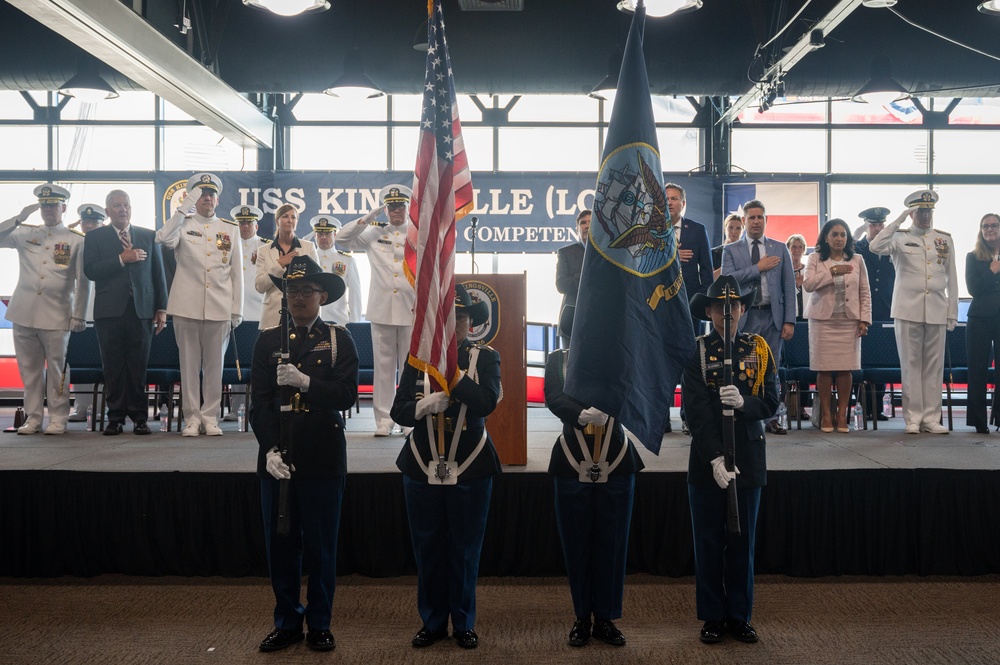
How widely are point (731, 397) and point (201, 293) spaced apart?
13.8 ft

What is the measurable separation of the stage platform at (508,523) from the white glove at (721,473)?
1.21 m

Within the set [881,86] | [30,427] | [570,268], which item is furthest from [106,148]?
[881,86]

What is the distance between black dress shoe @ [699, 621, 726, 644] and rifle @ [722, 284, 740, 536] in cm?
41

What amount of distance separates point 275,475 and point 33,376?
13.5ft

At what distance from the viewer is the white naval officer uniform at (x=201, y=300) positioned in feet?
20.2

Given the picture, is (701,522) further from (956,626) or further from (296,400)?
(296,400)

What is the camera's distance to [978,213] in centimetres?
1234

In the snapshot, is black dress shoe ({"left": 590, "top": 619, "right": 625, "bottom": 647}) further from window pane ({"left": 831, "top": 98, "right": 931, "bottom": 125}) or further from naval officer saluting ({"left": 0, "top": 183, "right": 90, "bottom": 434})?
window pane ({"left": 831, "top": 98, "right": 931, "bottom": 125})

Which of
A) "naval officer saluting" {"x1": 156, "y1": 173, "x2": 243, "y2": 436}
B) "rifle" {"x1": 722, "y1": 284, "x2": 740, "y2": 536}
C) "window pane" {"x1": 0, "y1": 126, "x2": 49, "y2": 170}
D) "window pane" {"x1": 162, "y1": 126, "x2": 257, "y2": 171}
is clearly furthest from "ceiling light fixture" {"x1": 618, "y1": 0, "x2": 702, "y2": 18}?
"window pane" {"x1": 0, "y1": 126, "x2": 49, "y2": 170}

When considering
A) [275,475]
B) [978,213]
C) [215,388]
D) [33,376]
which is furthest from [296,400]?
[978,213]

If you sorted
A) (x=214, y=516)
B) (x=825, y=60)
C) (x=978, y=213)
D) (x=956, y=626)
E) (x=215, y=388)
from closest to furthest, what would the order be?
1. (x=956, y=626)
2. (x=214, y=516)
3. (x=215, y=388)
4. (x=825, y=60)
5. (x=978, y=213)

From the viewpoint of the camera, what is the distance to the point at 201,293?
6.18 m

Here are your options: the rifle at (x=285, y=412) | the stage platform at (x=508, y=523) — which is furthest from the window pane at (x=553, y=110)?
the rifle at (x=285, y=412)

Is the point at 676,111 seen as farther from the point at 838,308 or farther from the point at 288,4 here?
the point at 288,4
